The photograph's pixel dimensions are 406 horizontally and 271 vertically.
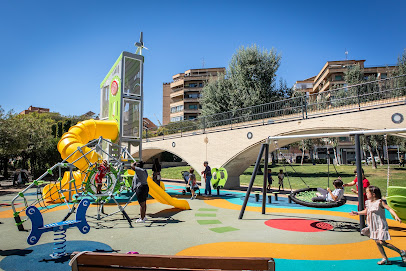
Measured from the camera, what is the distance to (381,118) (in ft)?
37.9

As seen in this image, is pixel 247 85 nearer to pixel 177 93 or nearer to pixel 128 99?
pixel 128 99

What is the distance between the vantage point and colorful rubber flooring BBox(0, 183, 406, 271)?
5137 millimetres

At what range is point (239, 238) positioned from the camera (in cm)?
652

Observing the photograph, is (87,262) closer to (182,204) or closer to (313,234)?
(313,234)

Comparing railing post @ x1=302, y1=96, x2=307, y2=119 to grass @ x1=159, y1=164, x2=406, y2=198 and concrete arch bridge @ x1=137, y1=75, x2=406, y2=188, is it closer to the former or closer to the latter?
concrete arch bridge @ x1=137, y1=75, x2=406, y2=188

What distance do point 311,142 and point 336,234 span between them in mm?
41776

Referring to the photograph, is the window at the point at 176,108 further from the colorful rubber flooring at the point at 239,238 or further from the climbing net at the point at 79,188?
the colorful rubber flooring at the point at 239,238

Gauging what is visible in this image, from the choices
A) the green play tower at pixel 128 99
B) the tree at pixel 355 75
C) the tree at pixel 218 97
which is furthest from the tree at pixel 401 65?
the green play tower at pixel 128 99

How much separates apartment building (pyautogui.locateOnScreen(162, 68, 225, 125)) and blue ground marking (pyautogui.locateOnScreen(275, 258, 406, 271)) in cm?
6273

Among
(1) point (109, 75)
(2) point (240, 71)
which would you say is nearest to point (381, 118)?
(1) point (109, 75)

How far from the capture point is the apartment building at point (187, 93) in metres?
69.9

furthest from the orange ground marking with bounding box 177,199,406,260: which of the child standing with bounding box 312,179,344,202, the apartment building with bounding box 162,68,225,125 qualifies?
the apartment building with bounding box 162,68,225,125

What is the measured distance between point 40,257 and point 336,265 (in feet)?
18.5

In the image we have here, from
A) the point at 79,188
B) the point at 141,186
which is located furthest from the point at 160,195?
the point at 79,188
